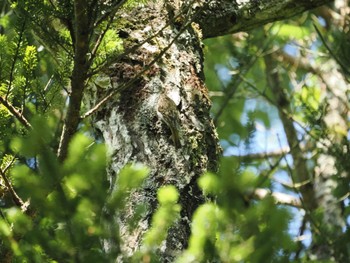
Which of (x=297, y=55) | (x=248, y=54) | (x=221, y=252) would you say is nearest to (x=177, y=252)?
(x=221, y=252)

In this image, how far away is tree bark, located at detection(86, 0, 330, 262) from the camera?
162 centimetres

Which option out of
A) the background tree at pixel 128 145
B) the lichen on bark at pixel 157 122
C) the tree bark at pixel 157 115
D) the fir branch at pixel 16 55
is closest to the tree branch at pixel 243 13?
the background tree at pixel 128 145

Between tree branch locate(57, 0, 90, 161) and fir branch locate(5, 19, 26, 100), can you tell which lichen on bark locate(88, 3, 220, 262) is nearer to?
tree branch locate(57, 0, 90, 161)

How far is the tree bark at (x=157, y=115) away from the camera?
1.62 meters

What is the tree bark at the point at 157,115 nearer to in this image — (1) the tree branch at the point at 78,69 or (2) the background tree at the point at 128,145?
(2) the background tree at the point at 128,145

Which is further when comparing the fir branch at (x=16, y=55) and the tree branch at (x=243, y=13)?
the tree branch at (x=243, y=13)

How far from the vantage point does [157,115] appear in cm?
176

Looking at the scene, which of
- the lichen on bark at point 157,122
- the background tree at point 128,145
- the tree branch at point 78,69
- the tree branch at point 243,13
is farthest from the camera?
the tree branch at point 243,13

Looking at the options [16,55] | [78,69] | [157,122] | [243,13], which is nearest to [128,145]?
[157,122]

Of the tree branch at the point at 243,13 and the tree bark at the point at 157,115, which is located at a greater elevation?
the tree branch at the point at 243,13

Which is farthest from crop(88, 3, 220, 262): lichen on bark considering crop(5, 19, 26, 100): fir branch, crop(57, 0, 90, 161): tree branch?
crop(5, 19, 26, 100): fir branch

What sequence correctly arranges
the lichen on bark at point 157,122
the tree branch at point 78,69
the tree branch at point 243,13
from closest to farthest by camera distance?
the tree branch at point 78,69
the lichen on bark at point 157,122
the tree branch at point 243,13

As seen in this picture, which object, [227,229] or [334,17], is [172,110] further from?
[334,17]

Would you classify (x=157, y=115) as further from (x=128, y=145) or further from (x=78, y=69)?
(x=78, y=69)
